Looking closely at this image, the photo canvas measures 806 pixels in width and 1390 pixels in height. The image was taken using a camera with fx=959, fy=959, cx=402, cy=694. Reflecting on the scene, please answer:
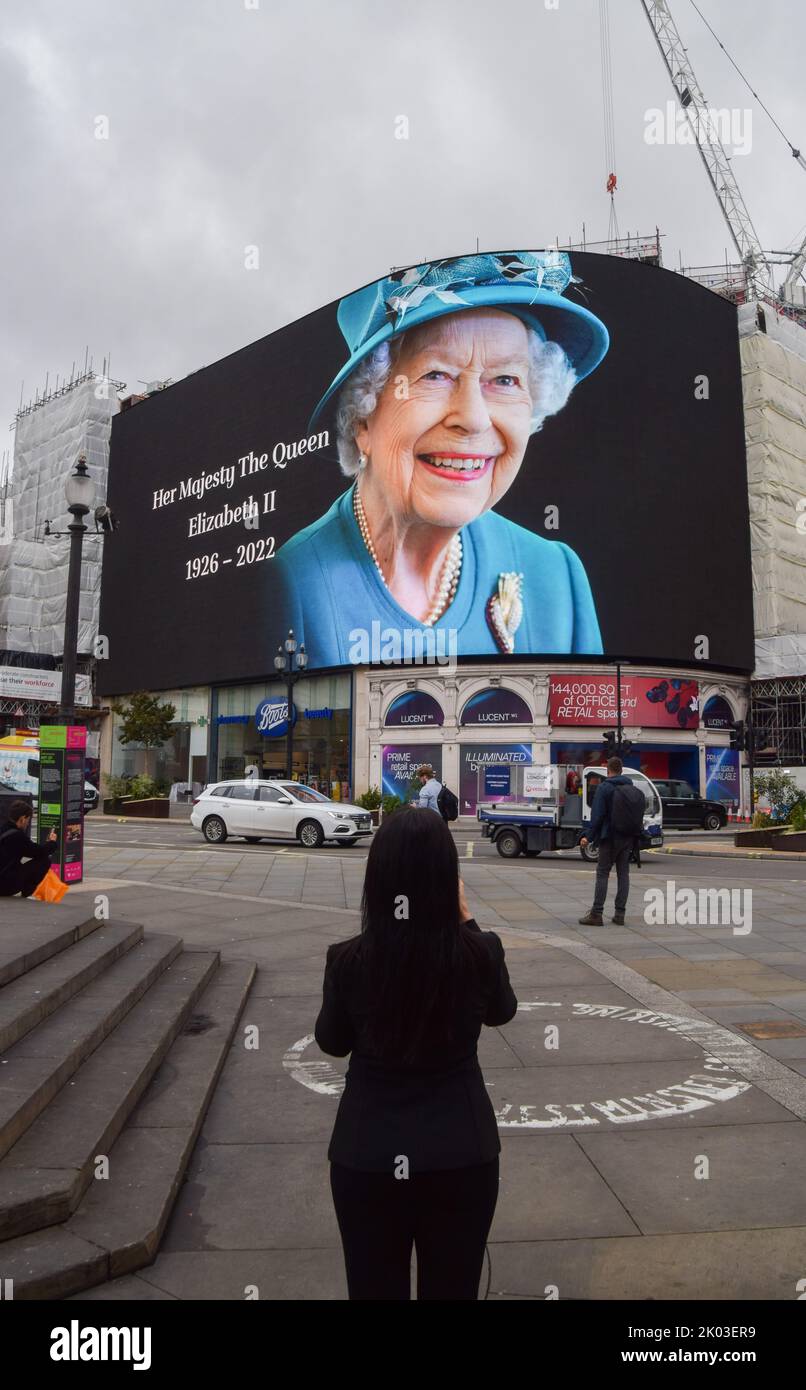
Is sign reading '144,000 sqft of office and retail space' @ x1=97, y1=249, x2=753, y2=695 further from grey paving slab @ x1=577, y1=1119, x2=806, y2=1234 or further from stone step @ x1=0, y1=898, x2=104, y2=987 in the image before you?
grey paving slab @ x1=577, y1=1119, x2=806, y2=1234

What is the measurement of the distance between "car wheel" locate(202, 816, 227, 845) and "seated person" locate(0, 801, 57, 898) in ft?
45.4

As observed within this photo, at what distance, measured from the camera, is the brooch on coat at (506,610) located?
141 feet

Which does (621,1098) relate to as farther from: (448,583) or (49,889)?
(448,583)

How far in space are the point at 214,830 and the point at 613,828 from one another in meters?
14.6

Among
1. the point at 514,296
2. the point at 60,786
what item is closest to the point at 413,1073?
the point at 60,786

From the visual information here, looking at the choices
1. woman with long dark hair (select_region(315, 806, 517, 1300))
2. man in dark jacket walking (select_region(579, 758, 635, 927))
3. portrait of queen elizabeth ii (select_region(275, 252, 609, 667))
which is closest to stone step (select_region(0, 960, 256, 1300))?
woman with long dark hair (select_region(315, 806, 517, 1300))

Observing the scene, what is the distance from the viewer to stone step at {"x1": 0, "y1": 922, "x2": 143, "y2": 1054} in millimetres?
5115

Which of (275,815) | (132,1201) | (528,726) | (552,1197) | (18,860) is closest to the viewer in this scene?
(132,1201)

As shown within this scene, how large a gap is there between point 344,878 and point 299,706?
3427 cm

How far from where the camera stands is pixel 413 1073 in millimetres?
2344

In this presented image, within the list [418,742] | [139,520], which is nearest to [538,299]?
[418,742]

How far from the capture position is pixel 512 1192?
4.14 m

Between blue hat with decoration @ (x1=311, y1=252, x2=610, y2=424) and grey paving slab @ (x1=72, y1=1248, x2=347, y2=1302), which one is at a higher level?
blue hat with decoration @ (x1=311, y1=252, x2=610, y2=424)
